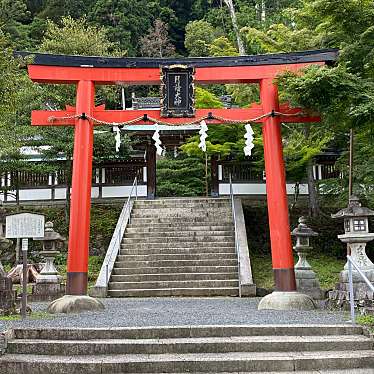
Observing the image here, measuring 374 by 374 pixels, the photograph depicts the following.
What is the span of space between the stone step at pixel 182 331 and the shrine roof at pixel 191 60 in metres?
5.21

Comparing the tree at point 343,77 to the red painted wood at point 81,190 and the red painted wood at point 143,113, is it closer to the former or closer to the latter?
the red painted wood at point 143,113

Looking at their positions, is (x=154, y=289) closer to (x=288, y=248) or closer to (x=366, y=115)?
(x=288, y=248)

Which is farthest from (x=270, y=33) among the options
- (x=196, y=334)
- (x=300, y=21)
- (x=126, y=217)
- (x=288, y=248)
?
(x=196, y=334)

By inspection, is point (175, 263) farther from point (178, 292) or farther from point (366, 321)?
point (366, 321)

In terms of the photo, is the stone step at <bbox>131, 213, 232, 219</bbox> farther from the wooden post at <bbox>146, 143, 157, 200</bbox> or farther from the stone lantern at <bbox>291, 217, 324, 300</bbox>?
the stone lantern at <bbox>291, 217, 324, 300</bbox>

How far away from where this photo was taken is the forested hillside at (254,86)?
322 inches

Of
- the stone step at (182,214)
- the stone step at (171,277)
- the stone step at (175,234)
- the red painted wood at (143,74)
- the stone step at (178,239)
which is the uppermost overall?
the red painted wood at (143,74)

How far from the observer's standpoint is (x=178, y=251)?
13.0 metres

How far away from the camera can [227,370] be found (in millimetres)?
5137

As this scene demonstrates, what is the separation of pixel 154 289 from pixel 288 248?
3949 mm

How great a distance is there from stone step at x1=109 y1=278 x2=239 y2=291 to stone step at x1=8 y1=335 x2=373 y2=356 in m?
5.85

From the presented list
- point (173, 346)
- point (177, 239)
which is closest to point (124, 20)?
point (177, 239)

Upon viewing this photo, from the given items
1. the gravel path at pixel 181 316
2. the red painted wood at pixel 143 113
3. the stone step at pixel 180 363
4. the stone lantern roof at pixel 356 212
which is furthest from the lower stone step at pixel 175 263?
the stone step at pixel 180 363

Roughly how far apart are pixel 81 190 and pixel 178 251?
474cm
